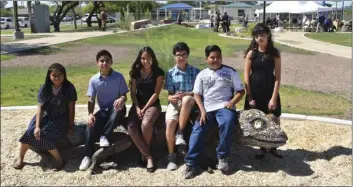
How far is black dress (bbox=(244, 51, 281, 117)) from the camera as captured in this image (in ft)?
15.6

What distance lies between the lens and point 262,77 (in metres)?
4.78

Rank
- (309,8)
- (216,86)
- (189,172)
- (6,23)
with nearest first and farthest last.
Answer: (189,172)
(216,86)
(309,8)
(6,23)

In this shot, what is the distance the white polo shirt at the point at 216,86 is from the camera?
459cm

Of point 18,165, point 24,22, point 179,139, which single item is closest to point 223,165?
point 179,139

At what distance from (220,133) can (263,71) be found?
893mm

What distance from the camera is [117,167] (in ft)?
15.7

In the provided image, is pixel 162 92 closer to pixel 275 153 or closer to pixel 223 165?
pixel 275 153

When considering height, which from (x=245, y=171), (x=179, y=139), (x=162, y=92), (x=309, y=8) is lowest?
(x=245, y=171)

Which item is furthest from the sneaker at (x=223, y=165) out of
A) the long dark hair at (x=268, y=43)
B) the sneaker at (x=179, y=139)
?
the long dark hair at (x=268, y=43)

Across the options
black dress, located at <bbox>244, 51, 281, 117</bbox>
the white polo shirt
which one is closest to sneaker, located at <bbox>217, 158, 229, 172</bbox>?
the white polo shirt

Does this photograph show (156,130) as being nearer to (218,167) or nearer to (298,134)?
(218,167)

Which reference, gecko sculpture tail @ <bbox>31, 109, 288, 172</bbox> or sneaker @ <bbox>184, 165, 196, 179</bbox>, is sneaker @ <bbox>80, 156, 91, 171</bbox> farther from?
sneaker @ <bbox>184, 165, 196, 179</bbox>

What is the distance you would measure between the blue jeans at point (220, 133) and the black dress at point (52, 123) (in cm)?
145

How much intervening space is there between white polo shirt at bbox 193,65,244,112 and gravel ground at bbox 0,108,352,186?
29.9 inches
